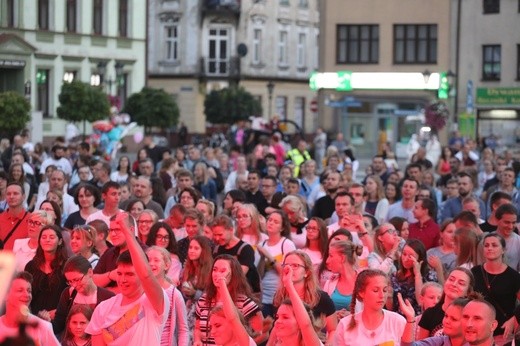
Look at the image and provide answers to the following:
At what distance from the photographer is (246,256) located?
39.2 ft

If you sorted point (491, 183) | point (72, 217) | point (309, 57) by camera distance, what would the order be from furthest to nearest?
point (309, 57) → point (491, 183) → point (72, 217)

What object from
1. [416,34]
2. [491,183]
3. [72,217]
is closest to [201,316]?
[72,217]

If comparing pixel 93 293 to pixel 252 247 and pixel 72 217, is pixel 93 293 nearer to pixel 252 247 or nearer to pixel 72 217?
pixel 252 247

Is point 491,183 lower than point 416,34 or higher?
lower

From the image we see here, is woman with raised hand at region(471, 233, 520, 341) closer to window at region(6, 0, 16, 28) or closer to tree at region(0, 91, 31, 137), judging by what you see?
tree at region(0, 91, 31, 137)

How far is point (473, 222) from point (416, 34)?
44929 mm

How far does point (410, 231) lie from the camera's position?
14.7 metres

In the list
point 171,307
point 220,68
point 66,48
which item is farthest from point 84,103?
point 171,307

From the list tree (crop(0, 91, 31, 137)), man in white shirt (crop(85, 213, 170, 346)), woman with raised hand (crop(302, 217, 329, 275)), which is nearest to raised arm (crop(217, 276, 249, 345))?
man in white shirt (crop(85, 213, 170, 346))

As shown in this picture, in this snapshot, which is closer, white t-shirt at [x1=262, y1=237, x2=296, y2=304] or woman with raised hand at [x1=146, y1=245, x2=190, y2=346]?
woman with raised hand at [x1=146, y1=245, x2=190, y2=346]

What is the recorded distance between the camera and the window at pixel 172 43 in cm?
7475

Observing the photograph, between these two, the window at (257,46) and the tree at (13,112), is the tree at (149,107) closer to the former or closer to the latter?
the tree at (13,112)

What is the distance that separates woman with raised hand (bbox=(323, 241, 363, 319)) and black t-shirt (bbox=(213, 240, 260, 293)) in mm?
1067

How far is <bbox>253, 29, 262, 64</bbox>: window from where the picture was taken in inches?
3004
